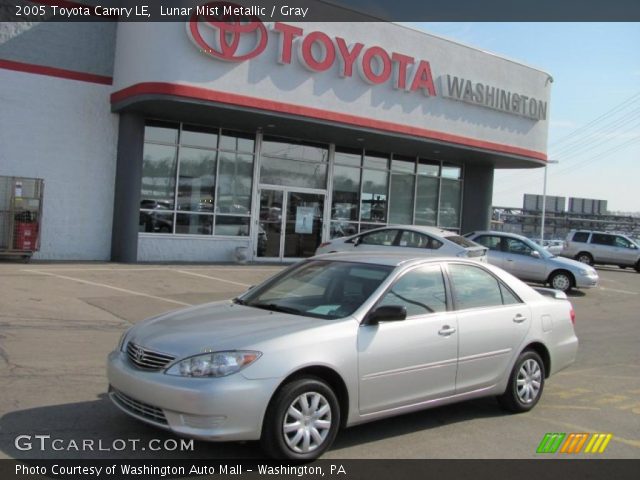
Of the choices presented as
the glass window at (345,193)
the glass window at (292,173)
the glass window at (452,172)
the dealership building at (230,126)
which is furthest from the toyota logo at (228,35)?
the glass window at (452,172)

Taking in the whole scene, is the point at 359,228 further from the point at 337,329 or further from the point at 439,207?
the point at 337,329

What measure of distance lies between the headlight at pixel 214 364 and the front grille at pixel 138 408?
300 millimetres

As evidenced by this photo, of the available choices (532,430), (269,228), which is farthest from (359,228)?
(532,430)

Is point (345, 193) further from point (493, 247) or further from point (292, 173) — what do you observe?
point (493, 247)

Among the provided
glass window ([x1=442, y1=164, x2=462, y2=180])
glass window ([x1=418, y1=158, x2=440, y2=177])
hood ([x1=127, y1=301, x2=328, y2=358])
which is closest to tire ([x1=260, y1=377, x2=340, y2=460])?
hood ([x1=127, y1=301, x2=328, y2=358])

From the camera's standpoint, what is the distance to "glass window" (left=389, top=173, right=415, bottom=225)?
869 inches

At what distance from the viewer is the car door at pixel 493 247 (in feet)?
57.5

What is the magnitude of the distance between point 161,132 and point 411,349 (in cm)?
1340

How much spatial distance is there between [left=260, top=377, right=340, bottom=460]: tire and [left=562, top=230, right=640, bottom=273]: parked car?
86.5 feet

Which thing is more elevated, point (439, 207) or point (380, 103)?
point (380, 103)

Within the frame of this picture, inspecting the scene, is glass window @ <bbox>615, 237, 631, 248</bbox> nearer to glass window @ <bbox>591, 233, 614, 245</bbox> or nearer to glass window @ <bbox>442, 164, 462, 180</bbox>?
glass window @ <bbox>591, 233, 614, 245</bbox>

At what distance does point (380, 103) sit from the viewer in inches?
723

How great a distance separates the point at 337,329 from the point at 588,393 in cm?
372

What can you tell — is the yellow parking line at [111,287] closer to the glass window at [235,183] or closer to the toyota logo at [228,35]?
the glass window at [235,183]
